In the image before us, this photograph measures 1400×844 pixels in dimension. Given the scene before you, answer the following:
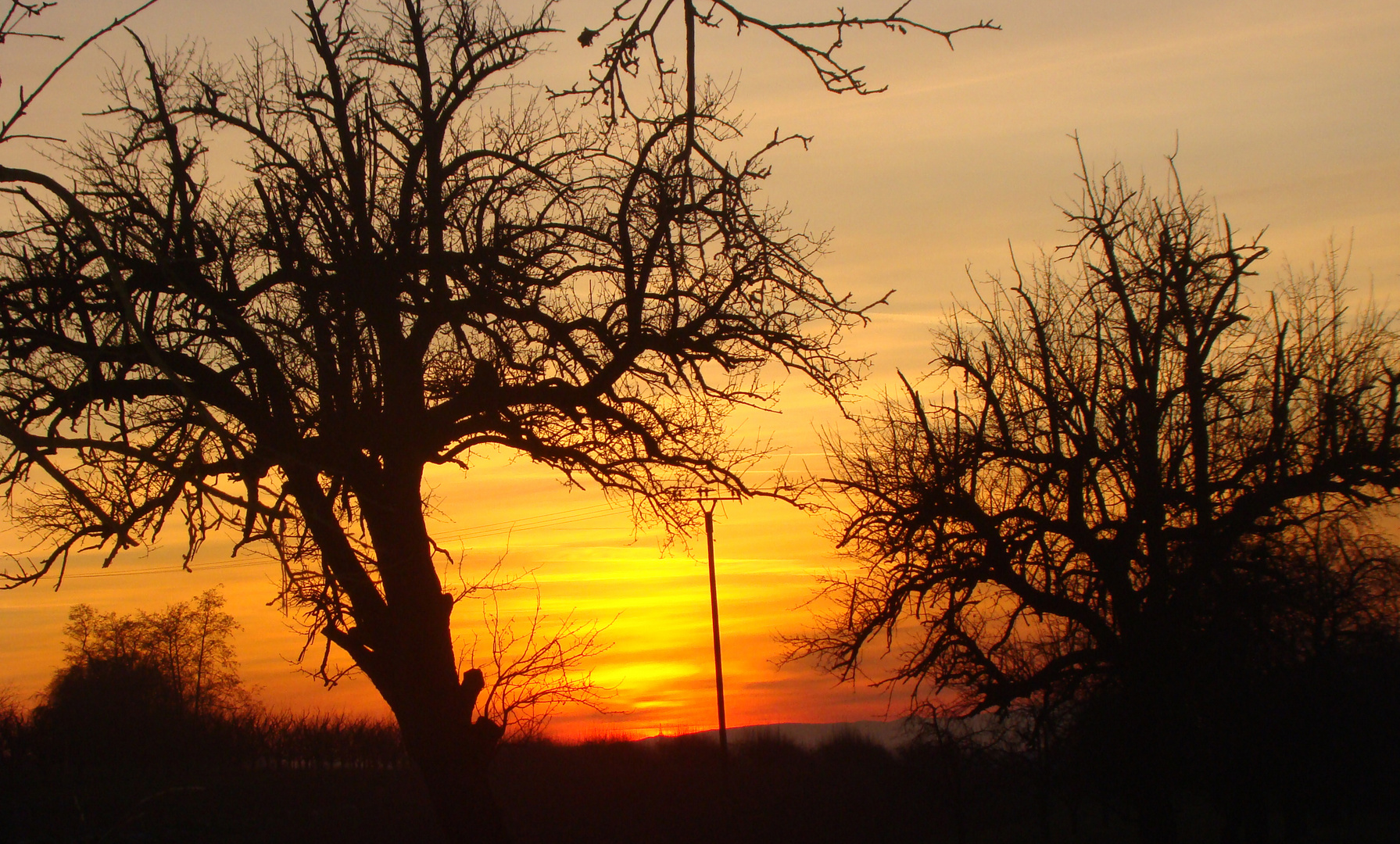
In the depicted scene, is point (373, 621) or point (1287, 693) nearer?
point (373, 621)

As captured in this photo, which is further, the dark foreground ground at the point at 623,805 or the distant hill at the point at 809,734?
the distant hill at the point at 809,734

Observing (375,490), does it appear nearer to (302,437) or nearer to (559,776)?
(302,437)

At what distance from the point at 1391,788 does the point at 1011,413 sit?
1639cm

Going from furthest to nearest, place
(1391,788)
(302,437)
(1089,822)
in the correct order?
1. (1089,822)
2. (1391,788)
3. (302,437)

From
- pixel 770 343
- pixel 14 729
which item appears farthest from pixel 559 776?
pixel 770 343

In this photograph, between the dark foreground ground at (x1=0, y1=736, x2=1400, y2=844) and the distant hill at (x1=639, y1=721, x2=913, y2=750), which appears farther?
the distant hill at (x1=639, y1=721, x2=913, y2=750)

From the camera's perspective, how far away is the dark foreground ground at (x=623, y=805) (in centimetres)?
2873

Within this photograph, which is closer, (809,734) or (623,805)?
(623,805)

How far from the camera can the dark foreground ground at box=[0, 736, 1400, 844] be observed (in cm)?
2873

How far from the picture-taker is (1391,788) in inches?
1024

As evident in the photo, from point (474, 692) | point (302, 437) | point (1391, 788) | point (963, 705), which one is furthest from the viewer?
point (1391, 788)

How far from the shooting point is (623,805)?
36.2m

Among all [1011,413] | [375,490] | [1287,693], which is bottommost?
[1287,693]

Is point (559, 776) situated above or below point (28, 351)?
below
